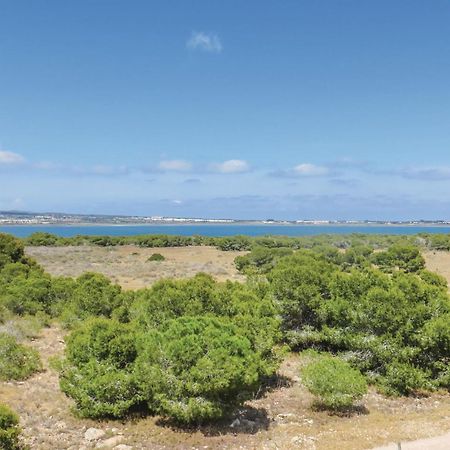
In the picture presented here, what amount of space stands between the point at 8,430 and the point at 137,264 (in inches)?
1641

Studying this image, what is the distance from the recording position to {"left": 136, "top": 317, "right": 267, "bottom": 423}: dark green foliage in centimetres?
1130

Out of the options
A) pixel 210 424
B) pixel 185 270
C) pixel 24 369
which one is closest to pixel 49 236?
pixel 185 270

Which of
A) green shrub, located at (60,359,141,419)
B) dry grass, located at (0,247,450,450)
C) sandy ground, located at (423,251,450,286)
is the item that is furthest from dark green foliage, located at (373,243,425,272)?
green shrub, located at (60,359,141,419)

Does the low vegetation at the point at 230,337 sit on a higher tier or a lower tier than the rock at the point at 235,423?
higher

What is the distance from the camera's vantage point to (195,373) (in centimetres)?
1121

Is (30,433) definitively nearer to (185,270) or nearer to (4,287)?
(4,287)

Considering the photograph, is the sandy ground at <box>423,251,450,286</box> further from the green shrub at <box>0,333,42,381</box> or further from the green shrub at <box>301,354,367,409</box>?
the green shrub at <box>0,333,42,381</box>

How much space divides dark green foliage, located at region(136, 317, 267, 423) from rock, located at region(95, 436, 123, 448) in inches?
41.8

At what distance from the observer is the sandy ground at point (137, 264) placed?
4172 centimetres

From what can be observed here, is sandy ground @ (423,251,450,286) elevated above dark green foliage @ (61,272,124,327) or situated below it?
Answer: below

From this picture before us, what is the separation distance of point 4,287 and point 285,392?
54.4 feet

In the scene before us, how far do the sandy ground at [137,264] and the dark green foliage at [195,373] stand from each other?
24.0 meters

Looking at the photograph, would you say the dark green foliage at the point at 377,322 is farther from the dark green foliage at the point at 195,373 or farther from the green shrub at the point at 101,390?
the green shrub at the point at 101,390

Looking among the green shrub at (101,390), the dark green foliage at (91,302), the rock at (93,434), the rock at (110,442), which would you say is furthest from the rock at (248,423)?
the dark green foliage at (91,302)
